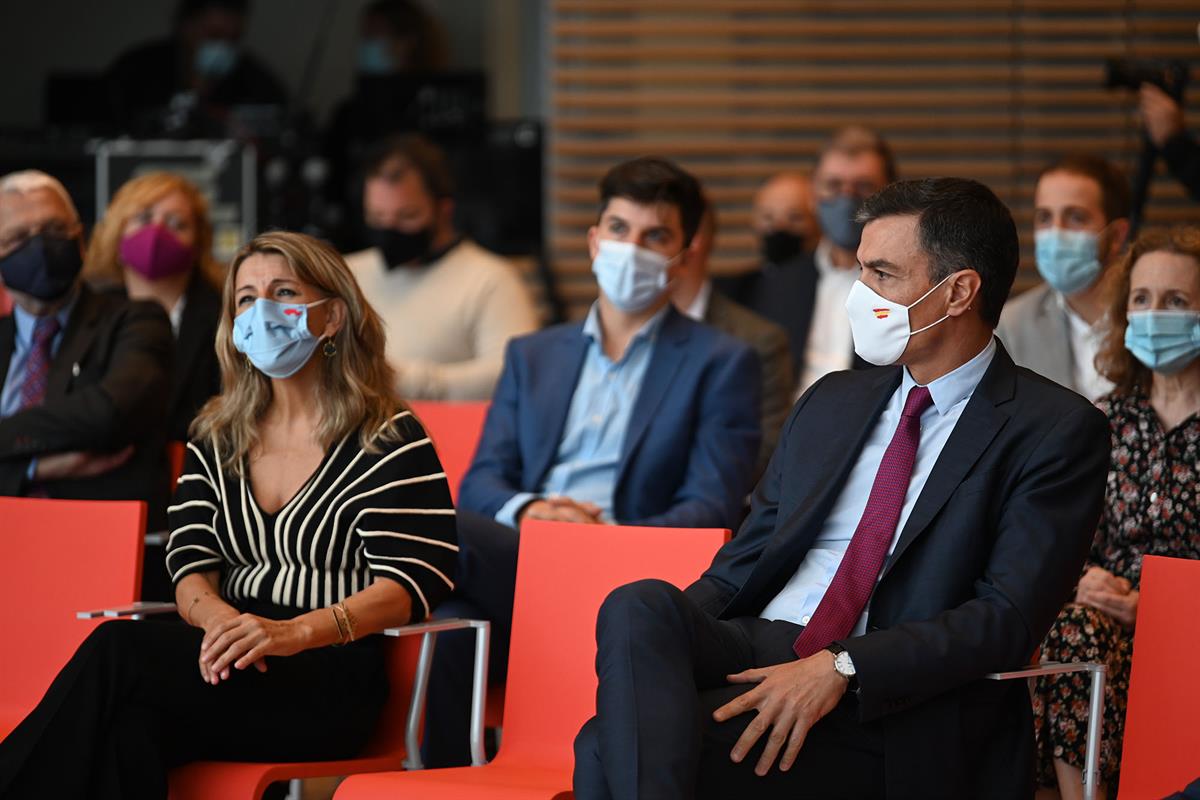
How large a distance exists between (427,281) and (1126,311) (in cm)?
267

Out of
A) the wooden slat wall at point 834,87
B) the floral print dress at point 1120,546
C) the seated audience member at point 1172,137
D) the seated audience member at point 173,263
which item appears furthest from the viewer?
the wooden slat wall at point 834,87

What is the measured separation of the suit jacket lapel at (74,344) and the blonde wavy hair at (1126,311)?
275 centimetres

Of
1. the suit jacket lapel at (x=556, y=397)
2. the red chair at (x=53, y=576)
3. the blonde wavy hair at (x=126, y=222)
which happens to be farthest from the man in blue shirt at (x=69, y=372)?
the suit jacket lapel at (x=556, y=397)

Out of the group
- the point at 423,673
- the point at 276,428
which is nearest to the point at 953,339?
the point at 423,673

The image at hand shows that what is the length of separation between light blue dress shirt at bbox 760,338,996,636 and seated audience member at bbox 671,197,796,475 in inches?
67.8

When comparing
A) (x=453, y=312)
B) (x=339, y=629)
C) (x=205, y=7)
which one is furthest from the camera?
(x=205, y=7)

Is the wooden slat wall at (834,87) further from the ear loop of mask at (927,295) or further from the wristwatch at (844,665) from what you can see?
the wristwatch at (844,665)

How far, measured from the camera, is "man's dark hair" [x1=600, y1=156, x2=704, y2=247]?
4426 millimetres

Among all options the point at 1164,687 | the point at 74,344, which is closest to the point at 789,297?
the point at 74,344

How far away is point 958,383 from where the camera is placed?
10.1 ft

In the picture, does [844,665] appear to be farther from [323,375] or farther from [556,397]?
[556,397]

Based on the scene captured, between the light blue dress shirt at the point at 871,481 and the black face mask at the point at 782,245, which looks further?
the black face mask at the point at 782,245

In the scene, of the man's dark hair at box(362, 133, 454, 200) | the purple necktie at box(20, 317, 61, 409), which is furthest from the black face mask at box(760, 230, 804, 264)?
the purple necktie at box(20, 317, 61, 409)

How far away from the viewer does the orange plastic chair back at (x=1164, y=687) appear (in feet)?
9.96
